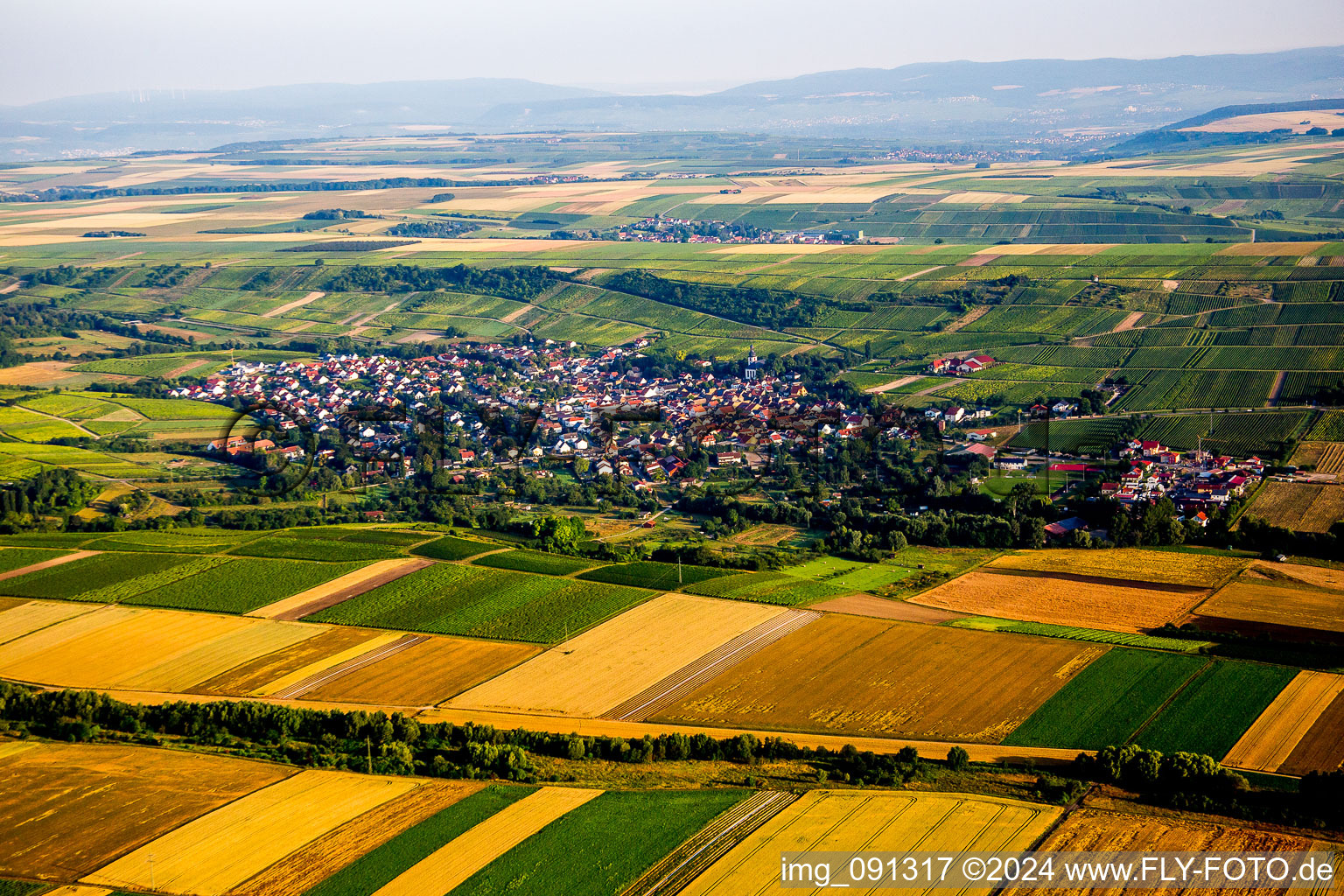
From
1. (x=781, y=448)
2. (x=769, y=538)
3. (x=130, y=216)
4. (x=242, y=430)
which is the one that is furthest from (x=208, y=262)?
(x=769, y=538)

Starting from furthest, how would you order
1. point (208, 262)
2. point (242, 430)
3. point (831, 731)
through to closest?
1. point (208, 262)
2. point (242, 430)
3. point (831, 731)

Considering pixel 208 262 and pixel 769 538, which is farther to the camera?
pixel 208 262

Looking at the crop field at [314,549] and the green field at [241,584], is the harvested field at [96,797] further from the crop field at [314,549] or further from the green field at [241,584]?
the crop field at [314,549]

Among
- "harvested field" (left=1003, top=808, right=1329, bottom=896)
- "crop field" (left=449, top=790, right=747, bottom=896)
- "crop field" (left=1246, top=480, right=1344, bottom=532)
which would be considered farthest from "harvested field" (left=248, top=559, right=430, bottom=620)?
"crop field" (left=1246, top=480, right=1344, bottom=532)

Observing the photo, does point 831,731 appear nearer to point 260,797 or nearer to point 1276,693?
point 1276,693

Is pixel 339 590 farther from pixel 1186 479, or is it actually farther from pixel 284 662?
pixel 1186 479

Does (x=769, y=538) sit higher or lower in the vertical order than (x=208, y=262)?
lower

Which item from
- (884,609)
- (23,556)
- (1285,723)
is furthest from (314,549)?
(1285,723)

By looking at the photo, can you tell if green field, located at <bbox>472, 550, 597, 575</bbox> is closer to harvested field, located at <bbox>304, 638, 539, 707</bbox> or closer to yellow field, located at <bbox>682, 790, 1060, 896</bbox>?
harvested field, located at <bbox>304, 638, 539, 707</bbox>
